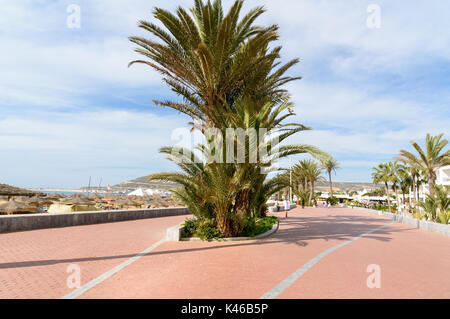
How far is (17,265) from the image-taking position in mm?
5992

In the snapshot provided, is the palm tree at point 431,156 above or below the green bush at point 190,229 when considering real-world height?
above

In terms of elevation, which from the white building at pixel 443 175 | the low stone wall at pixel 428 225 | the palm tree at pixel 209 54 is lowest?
the low stone wall at pixel 428 225

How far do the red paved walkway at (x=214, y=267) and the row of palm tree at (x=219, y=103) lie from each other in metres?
1.69

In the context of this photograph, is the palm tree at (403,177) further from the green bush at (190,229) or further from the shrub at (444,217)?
the green bush at (190,229)

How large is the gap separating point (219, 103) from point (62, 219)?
7.85 meters

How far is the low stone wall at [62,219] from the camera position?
10258 millimetres

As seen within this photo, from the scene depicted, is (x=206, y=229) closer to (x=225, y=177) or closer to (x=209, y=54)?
(x=225, y=177)

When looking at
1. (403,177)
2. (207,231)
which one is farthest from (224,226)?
(403,177)

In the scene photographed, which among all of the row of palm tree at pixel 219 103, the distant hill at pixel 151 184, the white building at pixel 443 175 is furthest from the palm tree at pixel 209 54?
the white building at pixel 443 175

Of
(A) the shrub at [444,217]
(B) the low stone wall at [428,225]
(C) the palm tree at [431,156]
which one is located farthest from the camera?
(C) the palm tree at [431,156]

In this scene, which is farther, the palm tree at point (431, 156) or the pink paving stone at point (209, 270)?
the palm tree at point (431, 156)
